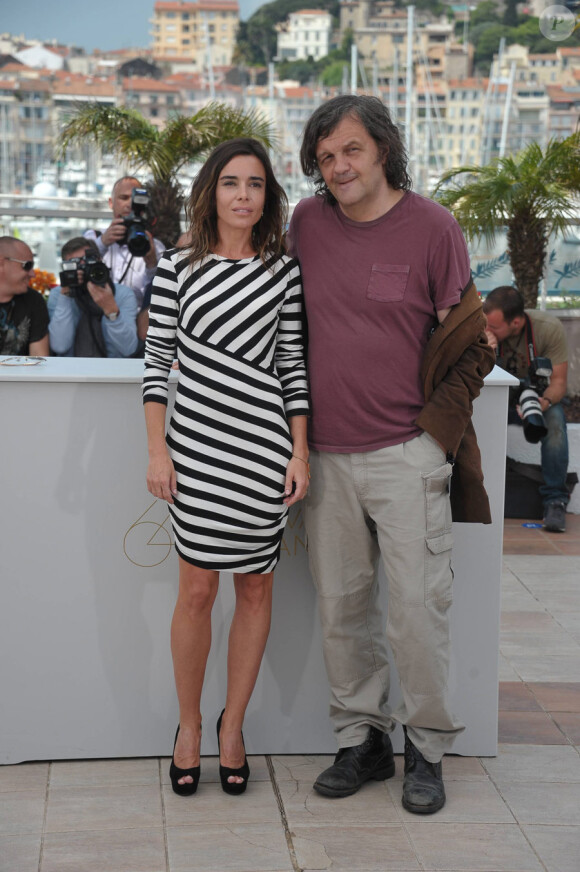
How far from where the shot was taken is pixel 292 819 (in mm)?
2488

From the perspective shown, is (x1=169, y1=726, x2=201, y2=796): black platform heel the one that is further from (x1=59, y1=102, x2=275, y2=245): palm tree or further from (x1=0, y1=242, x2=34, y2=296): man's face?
(x1=59, y1=102, x2=275, y2=245): palm tree

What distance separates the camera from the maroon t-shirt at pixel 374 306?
2.38 metres

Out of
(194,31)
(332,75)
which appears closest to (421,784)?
(332,75)

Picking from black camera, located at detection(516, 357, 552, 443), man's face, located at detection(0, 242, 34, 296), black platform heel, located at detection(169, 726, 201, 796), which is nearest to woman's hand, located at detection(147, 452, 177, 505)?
black platform heel, located at detection(169, 726, 201, 796)

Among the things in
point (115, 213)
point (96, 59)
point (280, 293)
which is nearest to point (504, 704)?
point (280, 293)

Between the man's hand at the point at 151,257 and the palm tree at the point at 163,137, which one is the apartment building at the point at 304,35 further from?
the man's hand at the point at 151,257

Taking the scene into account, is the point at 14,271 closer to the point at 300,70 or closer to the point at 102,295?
the point at 102,295

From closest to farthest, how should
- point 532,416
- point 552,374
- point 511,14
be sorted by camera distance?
point 532,416 → point 552,374 → point 511,14

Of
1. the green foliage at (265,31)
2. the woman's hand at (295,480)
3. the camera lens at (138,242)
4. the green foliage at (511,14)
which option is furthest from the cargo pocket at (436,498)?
the green foliage at (265,31)

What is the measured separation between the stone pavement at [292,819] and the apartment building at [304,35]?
78.6 metres

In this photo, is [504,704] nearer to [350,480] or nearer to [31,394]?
[350,480]

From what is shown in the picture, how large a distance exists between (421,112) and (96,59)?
27239 mm

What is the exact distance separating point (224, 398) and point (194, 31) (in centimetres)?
9504

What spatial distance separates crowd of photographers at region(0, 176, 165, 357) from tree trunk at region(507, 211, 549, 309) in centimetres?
313
